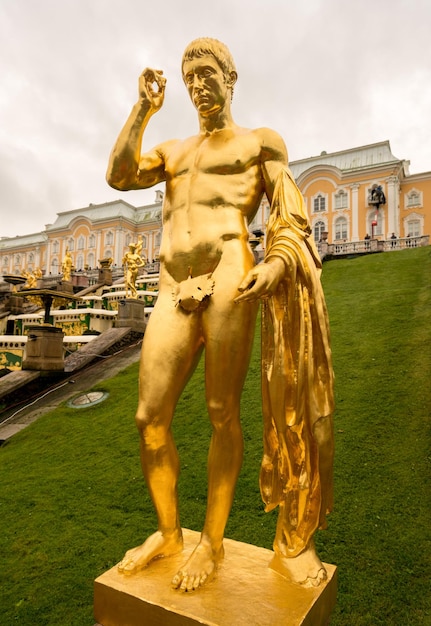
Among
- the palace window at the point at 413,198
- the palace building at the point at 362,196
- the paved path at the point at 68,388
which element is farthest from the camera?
the palace window at the point at 413,198

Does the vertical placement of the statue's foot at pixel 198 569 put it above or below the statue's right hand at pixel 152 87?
below

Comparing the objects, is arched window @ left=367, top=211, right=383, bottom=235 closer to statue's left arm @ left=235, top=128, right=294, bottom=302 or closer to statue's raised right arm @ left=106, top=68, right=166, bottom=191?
statue's left arm @ left=235, top=128, right=294, bottom=302

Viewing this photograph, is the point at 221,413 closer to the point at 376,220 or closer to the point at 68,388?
the point at 68,388

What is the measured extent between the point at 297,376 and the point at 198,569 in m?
1.16

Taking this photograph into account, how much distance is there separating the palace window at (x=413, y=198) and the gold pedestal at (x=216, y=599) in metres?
42.7

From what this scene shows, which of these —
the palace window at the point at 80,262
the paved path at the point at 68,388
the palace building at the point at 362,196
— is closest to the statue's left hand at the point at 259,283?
the paved path at the point at 68,388

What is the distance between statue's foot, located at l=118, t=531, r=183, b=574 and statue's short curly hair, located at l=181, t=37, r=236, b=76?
9.20 feet

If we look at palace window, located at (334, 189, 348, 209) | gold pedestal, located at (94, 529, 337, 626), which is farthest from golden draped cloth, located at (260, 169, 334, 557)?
palace window, located at (334, 189, 348, 209)

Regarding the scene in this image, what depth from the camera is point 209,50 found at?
2559 millimetres

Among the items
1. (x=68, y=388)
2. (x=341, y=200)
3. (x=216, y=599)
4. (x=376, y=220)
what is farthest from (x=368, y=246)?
(x=216, y=599)

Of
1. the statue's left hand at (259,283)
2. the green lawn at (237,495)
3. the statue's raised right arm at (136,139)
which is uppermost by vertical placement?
the statue's raised right arm at (136,139)

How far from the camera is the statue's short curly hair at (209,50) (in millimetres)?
2563

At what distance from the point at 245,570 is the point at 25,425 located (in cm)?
568

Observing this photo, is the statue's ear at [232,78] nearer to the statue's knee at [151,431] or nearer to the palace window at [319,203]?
the statue's knee at [151,431]
